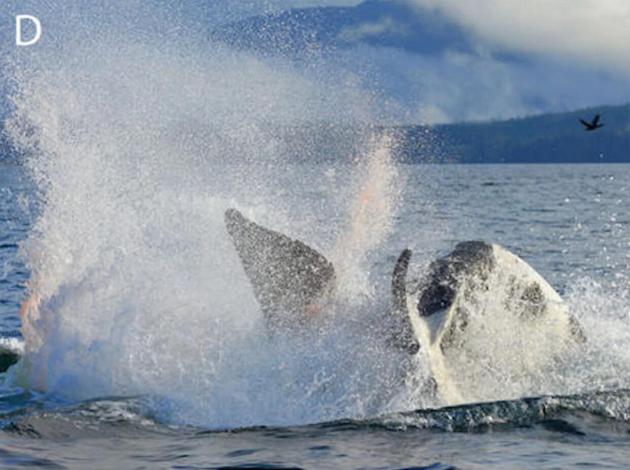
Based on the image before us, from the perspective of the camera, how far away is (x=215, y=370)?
19.2 m

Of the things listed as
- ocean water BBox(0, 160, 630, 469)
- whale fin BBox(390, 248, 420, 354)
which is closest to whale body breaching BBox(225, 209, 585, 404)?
whale fin BBox(390, 248, 420, 354)

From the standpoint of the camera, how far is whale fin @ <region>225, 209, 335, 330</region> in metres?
20.0

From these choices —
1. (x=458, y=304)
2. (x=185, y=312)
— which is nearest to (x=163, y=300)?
(x=185, y=312)

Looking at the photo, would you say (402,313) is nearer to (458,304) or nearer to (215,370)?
(458,304)

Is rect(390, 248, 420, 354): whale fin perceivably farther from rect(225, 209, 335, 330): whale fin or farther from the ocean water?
rect(225, 209, 335, 330): whale fin

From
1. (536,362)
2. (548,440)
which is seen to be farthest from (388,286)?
(548,440)

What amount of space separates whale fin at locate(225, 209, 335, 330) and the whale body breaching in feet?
0.05

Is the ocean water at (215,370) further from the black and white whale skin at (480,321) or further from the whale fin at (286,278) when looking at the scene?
the whale fin at (286,278)

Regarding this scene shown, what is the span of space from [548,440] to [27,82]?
15.9m

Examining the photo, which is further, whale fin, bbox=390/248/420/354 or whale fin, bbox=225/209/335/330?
whale fin, bbox=225/209/335/330

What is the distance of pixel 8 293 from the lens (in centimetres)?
3322

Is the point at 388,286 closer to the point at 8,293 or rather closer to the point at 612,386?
the point at 612,386

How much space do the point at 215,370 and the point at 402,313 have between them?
328 centimetres

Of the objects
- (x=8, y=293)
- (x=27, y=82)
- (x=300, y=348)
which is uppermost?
(x=27, y=82)
